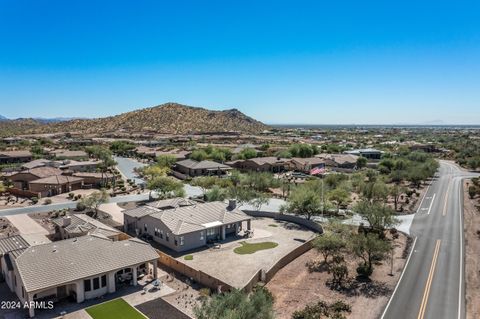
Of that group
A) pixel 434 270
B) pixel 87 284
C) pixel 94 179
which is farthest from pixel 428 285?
pixel 94 179

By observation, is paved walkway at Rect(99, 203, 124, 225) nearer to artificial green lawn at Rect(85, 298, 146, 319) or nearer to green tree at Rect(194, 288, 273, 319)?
artificial green lawn at Rect(85, 298, 146, 319)

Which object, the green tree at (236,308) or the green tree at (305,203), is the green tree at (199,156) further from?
the green tree at (236,308)

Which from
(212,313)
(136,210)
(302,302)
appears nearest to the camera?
(212,313)

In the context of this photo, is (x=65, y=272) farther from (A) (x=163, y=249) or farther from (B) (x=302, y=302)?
(B) (x=302, y=302)

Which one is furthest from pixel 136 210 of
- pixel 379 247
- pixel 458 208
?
pixel 458 208

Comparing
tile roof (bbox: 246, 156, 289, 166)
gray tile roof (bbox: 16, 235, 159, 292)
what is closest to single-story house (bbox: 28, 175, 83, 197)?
gray tile roof (bbox: 16, 235, 159, 292)

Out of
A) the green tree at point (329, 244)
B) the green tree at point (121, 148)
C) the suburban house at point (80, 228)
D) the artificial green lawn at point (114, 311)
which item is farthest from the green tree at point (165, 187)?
the green tree at point (121, 148)

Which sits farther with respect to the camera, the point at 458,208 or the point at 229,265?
the point at 458,208
